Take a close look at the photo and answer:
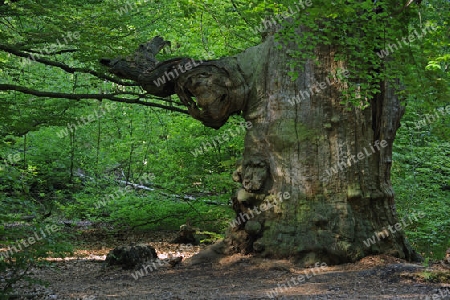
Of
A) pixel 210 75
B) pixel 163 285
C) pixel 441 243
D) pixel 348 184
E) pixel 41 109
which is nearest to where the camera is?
pixel 163 285

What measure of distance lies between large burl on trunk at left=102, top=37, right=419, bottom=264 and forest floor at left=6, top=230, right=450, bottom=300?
1.04 feet

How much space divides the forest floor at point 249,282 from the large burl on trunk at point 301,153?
32 centimetres

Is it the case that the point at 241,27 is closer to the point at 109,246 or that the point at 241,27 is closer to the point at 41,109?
the point at 41,109

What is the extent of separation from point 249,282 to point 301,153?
1.98m

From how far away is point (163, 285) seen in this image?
6.04m

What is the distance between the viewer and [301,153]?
21.6 ft

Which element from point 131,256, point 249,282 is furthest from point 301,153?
point 131,256

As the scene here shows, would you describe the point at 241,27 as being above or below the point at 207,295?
above

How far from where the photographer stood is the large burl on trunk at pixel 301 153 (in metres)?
6.39

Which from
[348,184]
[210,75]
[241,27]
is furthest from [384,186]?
[241,27]

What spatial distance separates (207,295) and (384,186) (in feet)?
10.5

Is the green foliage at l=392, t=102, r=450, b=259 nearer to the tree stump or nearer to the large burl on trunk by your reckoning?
the large burl on trunk

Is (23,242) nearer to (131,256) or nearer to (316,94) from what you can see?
(131,256)

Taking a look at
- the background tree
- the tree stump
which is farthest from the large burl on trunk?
the tree stump
